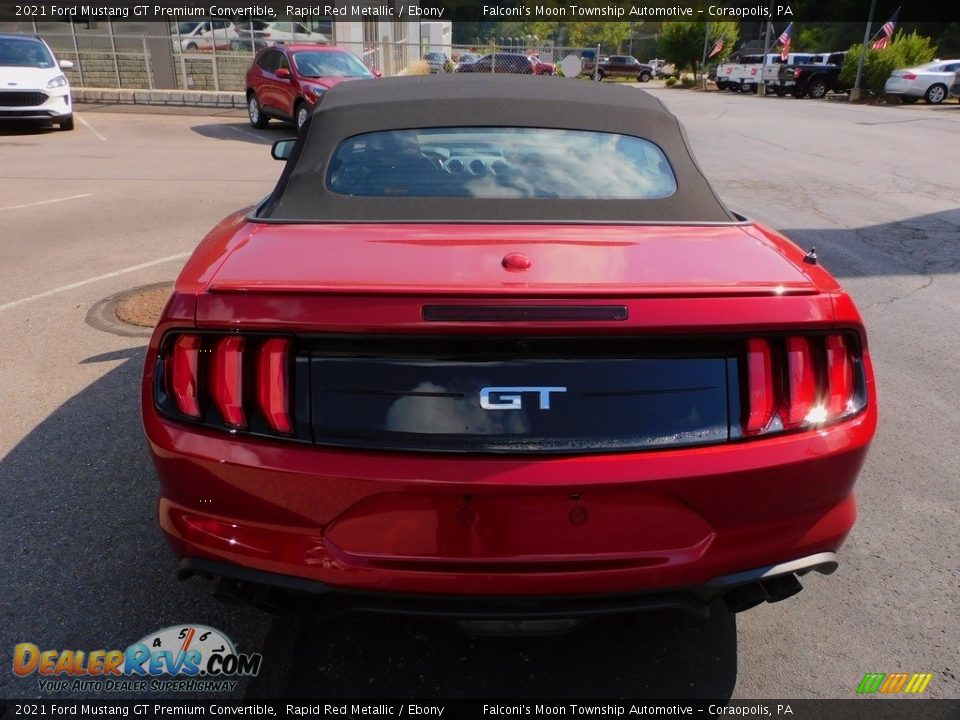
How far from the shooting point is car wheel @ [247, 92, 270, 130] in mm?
16703

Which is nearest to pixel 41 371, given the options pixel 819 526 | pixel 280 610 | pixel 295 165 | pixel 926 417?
pixel 295 165

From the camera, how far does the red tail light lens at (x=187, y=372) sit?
1.97 metres

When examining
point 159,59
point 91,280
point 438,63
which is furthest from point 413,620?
point 438,63

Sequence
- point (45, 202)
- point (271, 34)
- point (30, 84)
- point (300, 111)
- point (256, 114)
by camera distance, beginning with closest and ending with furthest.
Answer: point (45, 202)
point (30, 84)
point (300, 111)
point (256, 114)
point (271, 34)

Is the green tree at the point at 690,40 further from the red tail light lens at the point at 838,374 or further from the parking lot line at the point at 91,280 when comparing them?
the red tail light lens at the point at 838,374

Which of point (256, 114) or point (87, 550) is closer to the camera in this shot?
point (87, 550)

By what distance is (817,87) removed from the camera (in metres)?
33.5

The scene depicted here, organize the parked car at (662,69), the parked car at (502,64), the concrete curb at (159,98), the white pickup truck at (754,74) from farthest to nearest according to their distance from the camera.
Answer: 1. the parked car at (662,69)
2. the white pickup truck at (754,74)
3. the parked car at (502,64)
4. the concrete curb at (159,98)

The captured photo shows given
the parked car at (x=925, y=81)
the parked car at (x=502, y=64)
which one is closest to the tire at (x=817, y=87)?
the parked car at (x=925, y=81)

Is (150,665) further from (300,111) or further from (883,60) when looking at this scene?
(883,60)

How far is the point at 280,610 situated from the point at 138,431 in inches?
83.9

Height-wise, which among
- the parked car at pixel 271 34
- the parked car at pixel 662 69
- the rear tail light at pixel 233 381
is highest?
the parked car at pixel 271 34

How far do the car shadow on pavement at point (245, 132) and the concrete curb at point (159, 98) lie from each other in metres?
3.17

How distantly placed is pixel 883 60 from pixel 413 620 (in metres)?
34.9
